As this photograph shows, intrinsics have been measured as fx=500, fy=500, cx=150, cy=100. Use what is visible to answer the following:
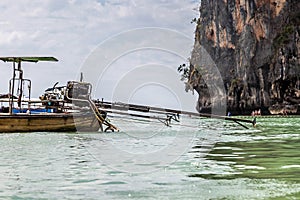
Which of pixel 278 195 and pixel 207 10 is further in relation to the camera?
pixel 207 10

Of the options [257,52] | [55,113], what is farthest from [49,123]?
[257,52]

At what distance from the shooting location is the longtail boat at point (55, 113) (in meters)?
21.6

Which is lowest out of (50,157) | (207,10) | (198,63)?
(50,157)

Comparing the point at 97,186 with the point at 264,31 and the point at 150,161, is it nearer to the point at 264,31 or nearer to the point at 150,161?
the point at 150,161

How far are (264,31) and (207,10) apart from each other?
1549 cm

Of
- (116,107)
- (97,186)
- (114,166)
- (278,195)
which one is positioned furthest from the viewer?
(116,107)

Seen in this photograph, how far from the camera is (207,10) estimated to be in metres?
72.2

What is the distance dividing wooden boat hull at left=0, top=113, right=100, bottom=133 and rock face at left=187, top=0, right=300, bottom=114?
36.9 m

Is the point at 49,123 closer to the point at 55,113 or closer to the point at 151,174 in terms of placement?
the point at 55,113

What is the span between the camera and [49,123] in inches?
875

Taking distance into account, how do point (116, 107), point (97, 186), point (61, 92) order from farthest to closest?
point (61, 92)
point (116, 107)
point (97, 186)

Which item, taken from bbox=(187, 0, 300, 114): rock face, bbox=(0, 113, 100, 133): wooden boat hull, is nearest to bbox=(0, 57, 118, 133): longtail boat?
bbox=(0, 113, 100, 133): wooden boat hull

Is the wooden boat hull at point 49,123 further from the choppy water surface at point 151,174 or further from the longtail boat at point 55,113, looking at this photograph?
the choppy water surface at point 151,174

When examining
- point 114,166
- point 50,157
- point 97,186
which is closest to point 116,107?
point 50,157
